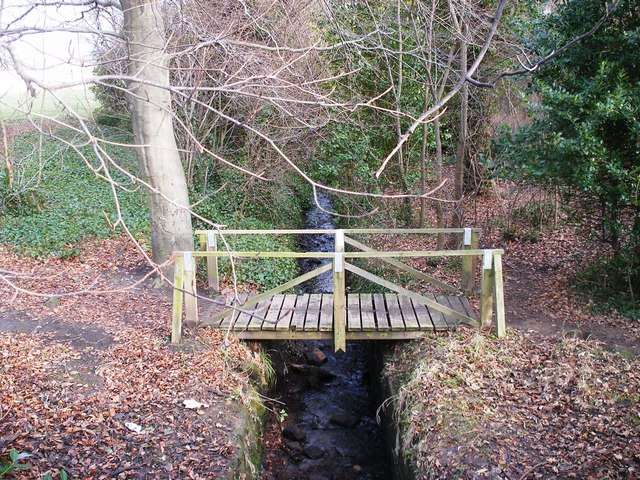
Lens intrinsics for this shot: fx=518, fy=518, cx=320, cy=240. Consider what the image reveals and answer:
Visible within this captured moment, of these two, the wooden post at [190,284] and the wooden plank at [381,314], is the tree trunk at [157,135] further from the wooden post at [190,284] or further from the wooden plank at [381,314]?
the wooden plank at [381,314]

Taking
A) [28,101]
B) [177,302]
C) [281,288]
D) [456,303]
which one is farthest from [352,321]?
[28,101]

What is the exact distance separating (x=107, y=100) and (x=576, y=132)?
14127 millimetres

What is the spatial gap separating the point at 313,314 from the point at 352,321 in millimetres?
550

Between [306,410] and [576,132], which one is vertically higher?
Answer: [576,132]

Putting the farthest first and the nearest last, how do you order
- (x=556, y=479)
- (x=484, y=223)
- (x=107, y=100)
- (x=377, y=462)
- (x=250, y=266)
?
1. (x=107, y=100)
2. (x=484, y=223)
3. (x=250, y=266)
4. (x=377, y=462)
5. (x=556, y=479)

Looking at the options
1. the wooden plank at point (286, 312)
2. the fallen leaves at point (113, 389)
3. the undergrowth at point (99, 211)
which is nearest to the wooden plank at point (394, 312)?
the wooden plank at point (286, 312)

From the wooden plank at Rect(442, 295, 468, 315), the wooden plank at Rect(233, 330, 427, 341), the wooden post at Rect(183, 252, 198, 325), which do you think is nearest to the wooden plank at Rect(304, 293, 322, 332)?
the wooden plank at Rect(233, 330, 427, 341)

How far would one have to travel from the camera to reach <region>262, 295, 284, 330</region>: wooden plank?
6.45m

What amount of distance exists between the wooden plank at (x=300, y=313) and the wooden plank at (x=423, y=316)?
1471 mm

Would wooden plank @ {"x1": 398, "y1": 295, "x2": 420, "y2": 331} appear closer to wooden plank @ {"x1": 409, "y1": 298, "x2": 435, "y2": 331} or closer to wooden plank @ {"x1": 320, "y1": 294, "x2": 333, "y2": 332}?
wooden plank @ {"x1": 409, "y1": 298, "x2": 435, "y2": 331}

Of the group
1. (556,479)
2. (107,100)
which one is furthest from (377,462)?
(107,100)

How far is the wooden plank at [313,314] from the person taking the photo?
646cm

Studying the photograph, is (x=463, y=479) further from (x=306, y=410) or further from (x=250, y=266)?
(x=250, y=266)

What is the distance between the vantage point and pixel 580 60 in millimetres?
6754
